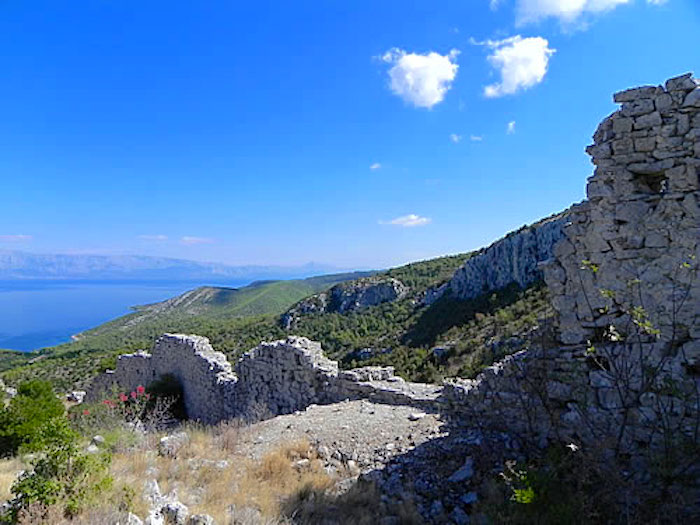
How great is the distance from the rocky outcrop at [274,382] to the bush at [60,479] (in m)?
5.41

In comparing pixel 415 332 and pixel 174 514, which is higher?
pixel 174 514

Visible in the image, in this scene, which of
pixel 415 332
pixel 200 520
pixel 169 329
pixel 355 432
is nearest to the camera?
pixel 200 520

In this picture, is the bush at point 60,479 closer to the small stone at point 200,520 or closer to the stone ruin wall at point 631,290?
the small stone at point 200,520

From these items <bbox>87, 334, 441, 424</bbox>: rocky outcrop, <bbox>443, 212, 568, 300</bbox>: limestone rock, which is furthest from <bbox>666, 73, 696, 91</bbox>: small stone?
<bbox>443, 212, 568, 300</bbox>: limestone rock

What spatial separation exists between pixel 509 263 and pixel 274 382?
24.2 m


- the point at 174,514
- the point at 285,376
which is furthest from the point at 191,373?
the point at 174,514

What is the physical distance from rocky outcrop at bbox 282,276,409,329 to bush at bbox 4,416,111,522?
3605 cm

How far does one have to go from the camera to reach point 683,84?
424 cm

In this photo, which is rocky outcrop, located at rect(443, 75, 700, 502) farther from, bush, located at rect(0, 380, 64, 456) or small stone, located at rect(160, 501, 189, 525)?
bush, located at rect(0, 380, 64, 456)

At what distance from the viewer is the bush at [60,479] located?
140 inches

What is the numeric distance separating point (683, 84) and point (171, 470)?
7.36 metres

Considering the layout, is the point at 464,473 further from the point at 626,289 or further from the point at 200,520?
the point at 200,520

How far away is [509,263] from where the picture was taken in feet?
98.7

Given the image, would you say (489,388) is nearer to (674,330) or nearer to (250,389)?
(674,330)
